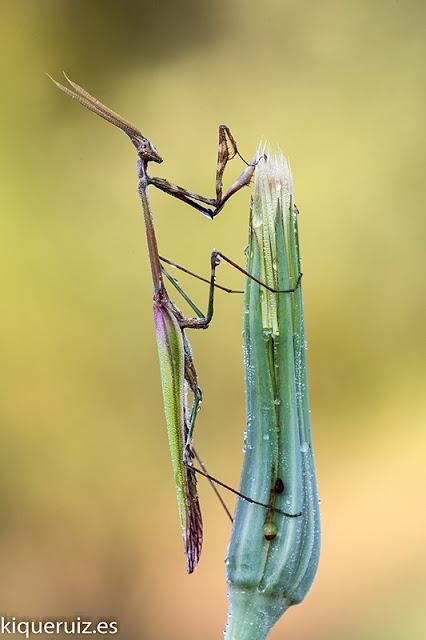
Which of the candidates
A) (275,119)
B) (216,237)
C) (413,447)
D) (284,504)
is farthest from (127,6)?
(284,504)

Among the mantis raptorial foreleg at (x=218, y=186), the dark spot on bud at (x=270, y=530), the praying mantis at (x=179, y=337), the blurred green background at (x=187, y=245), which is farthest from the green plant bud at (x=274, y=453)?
the blurred green background at (x=187, y=245)

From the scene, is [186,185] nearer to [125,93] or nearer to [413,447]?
[125,93]

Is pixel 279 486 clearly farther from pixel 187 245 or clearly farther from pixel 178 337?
pixel 187 245

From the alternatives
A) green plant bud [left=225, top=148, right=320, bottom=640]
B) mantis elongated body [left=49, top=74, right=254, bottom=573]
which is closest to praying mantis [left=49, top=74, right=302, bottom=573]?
mantis elongated body [left=49, top=74, right=254, bottom=573]

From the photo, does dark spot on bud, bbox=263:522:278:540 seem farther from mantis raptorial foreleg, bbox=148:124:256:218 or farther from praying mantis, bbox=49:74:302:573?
mantis raptorial foreleg, bbox=148:124:256:218

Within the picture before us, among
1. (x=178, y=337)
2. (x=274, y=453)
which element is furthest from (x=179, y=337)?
(x=274, y=453)
